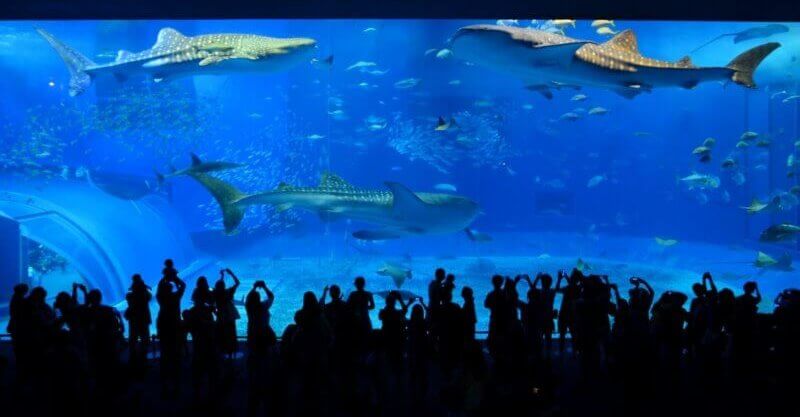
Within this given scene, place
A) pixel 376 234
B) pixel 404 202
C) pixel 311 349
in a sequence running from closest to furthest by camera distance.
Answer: pixel 311 349
pixel 404 202
pixel 376 234

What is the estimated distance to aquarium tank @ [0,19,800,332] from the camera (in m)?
6.82

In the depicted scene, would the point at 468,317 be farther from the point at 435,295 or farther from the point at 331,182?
the point at 331,182

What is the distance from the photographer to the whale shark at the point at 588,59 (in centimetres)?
489

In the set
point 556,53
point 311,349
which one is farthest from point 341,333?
point 556,53

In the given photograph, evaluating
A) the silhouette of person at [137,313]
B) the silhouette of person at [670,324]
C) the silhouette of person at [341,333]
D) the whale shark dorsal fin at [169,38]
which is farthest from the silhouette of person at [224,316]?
the whale shark dorsal fin at [169,38]

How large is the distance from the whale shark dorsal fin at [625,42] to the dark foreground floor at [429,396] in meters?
3.15

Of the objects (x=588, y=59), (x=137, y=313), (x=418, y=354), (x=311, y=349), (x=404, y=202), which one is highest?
(x=588, y=59)

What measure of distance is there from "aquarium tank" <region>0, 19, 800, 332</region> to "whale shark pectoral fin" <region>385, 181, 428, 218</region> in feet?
0.13

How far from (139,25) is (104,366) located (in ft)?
70.2

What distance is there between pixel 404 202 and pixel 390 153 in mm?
19685

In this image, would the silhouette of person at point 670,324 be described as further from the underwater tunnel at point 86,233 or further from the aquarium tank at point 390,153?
the underwater tunnel at point 86,233

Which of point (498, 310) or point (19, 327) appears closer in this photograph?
point (19, 327)

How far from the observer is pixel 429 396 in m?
4.00

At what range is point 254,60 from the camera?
21.1ft
